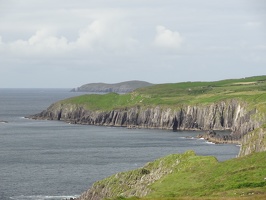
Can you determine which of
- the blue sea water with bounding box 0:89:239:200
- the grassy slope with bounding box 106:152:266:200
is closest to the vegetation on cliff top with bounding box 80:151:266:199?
the grassy slope with bounding box 106:152:266:200

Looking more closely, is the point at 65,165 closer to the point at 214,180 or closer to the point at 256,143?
the point at 256,143

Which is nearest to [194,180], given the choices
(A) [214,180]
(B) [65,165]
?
(A) [214,180]

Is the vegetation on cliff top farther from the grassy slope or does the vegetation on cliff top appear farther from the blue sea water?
the blue sea water

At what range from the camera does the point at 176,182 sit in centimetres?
9225

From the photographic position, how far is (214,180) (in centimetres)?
8788

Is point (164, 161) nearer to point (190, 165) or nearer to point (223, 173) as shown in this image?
point (190, 165)

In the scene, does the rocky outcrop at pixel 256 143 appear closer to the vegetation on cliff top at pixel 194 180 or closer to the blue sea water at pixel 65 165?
the vegetation on cliff top at pixel 194 180

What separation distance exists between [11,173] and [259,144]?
60156 millimetres

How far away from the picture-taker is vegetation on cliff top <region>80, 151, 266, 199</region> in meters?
78.9

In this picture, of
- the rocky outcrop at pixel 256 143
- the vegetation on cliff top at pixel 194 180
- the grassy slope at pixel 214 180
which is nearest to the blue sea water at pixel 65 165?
the vegetation on cliff top at pixel 194 180

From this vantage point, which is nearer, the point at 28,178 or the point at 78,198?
the point at 78,198

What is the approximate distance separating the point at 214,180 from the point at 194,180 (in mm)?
4429

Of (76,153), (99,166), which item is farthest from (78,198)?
(76,153)

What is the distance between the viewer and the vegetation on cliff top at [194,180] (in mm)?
78938
